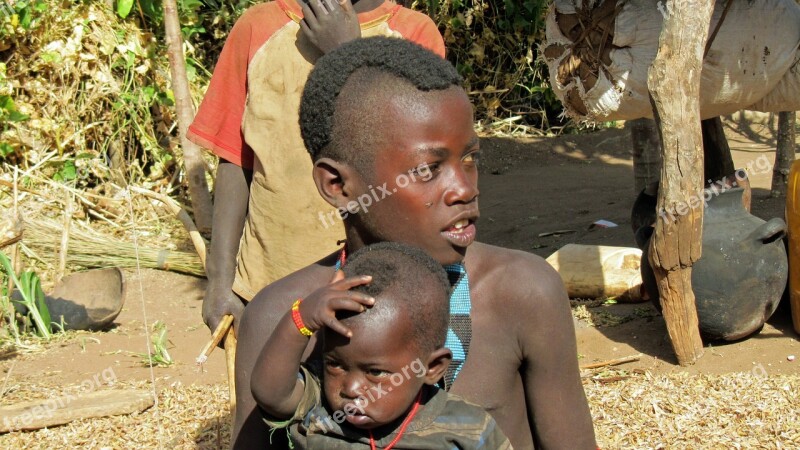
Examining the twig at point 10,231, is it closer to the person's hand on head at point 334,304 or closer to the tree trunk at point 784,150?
the person's hand on head at point 334,304

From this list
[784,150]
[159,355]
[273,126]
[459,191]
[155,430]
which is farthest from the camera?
[784,150]

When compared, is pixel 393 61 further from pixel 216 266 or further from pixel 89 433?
pixel 89 433

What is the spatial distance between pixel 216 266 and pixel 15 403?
2232mm

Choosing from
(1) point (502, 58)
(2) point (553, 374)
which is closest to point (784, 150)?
(1) point (502, 58)

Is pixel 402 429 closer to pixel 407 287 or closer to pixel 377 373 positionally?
pixel 377 373

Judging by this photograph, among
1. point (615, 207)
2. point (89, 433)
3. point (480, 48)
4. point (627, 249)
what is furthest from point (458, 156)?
point (480, 48)

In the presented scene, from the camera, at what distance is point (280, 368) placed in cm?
174

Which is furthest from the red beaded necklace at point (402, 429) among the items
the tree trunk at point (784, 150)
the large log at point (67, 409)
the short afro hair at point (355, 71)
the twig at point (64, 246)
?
the tree trunk at point (784, 150)

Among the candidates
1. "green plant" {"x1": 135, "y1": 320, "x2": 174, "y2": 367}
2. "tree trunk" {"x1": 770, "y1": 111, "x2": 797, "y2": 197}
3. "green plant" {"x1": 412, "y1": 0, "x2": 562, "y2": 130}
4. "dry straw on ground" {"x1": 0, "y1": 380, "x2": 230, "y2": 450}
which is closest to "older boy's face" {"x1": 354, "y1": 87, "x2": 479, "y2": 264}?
"dry straw on ground" {"x1": 0, "y1": 380, "x2": 230, "y2": 450}

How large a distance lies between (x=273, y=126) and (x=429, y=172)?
109cm

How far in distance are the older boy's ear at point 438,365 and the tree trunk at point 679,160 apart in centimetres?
284

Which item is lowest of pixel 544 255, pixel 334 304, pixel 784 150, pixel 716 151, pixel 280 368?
pixel 544 255

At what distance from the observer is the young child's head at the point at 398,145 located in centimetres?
180

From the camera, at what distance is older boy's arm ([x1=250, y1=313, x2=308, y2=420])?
174cm
